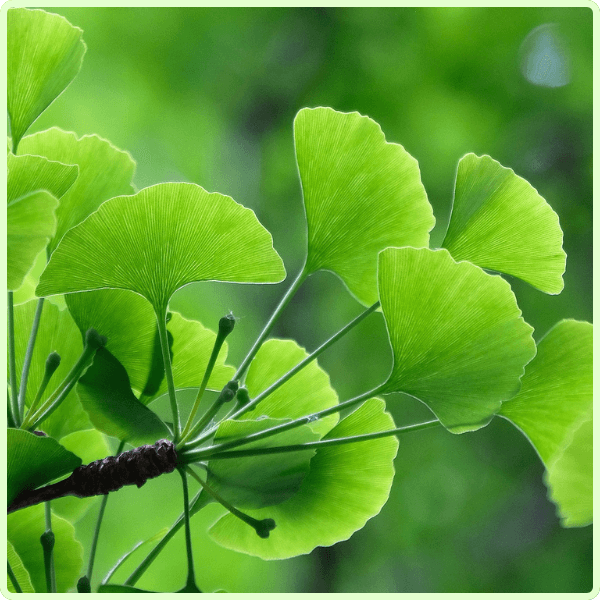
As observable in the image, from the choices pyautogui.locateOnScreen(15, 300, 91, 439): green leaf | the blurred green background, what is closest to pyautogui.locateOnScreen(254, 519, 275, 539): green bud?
pyautogui.locateOnScreen(15, 300, 91, 439): green leaf

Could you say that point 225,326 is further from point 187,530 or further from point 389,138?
point 389,138

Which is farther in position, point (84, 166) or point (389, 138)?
point (389, 138)

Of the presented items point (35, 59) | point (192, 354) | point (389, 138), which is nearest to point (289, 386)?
point (192, 354)

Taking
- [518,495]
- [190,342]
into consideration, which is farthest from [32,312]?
[518,495]

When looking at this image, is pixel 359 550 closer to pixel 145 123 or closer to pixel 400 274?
pixel 145 123

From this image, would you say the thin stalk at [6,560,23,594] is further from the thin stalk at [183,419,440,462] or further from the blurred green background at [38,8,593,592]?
the blurred green background at [38,8,593,592]
